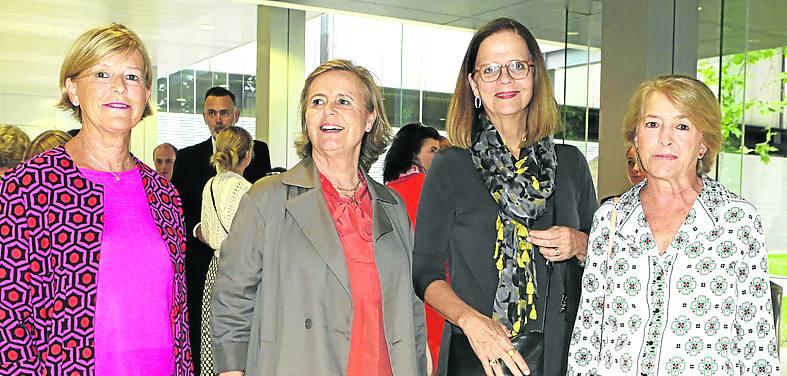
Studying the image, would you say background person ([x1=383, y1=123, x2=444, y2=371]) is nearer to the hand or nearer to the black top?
the black top

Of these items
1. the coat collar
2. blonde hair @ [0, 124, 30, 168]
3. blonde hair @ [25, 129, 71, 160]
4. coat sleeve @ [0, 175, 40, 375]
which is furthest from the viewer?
blonde hair @ [0, 124, 30, 168]

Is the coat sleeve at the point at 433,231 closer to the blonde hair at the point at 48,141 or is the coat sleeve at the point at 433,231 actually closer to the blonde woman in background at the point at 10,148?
the blonde hair at the point at 48,141

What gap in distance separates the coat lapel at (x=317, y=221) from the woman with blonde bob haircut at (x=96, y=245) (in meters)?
0.39

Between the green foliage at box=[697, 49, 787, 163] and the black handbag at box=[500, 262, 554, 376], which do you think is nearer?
the black handbag at box=[500, 262, 554, 376]

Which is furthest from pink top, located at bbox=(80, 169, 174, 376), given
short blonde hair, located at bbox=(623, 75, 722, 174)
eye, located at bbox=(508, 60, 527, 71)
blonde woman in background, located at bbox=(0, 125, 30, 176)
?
blonde woman in background, located at bbox=(0, 125, 30, 176)

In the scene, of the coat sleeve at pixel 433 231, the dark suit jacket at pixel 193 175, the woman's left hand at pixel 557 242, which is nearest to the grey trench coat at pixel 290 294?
the coat sleeve at pixel 433 231

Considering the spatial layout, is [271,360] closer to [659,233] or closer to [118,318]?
[118,318]

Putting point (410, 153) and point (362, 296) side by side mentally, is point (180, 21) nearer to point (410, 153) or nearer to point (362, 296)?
point (410, 153)

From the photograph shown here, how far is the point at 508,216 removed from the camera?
246cm

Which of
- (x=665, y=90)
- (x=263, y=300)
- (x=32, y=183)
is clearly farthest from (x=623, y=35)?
(x=32, y=183)

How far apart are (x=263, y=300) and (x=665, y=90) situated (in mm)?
1367

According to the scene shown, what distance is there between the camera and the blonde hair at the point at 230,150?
525cm

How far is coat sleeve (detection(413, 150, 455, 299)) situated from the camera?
2.49m

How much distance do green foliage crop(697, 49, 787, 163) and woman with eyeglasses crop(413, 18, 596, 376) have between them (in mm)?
3241
